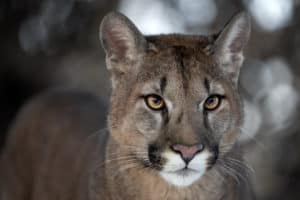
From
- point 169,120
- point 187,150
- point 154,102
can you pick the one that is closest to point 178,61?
point 154,102

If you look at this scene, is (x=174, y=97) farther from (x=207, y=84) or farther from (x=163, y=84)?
(x=207, y=84)

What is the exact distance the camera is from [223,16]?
30.4 ft

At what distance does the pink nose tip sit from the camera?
4422 mm

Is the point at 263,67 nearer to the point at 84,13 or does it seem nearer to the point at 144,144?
the point at 84,13

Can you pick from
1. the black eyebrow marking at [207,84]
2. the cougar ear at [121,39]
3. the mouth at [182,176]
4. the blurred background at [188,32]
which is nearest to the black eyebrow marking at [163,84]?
the black eyebrow marking at [207,84]

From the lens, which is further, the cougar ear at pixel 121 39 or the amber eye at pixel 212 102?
the cougar ear at pixel 121 39

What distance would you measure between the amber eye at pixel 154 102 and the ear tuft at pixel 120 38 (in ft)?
1.37

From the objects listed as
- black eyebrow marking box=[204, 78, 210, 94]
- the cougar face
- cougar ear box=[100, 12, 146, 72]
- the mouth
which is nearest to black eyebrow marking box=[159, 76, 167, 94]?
the cougar face

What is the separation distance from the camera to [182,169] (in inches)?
179

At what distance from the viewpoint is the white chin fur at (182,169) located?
4.48 metres

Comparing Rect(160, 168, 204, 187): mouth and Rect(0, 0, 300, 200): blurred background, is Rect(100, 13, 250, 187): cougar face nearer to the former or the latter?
Rect(160, 168, 204, 187): mouth

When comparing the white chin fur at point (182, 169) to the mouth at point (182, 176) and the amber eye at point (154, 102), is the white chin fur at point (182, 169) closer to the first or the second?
the mouth at point (182, 176)

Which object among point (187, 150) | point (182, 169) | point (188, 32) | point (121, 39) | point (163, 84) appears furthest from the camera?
point (188, 32)

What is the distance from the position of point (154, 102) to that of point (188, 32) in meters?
4.87
